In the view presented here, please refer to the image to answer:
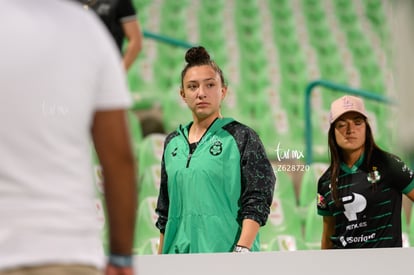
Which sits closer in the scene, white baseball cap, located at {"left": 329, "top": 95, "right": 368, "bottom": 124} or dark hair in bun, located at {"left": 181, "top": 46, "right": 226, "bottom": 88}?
dark hair in bun, located at {"left": 181, "top": 46, "right": 226, "bottom": 88}

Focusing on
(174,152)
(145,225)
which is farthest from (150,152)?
(174,152)

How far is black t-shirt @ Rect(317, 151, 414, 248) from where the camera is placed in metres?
3.25

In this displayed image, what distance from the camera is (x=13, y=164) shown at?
1.38 meters

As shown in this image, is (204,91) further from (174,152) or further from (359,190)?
(359,190)

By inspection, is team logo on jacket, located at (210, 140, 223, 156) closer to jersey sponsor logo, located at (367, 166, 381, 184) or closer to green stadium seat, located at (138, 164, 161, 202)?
green stadium seat, located at (138, 164, 161, 202)

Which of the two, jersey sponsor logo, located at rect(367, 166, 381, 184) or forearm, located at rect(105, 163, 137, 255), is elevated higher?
forearm, located at rect(105, 163, 137, 255)

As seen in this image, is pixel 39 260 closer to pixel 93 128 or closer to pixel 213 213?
pixel 93 128

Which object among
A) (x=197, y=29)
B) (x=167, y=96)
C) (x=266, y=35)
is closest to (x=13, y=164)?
(x=167, y=96)

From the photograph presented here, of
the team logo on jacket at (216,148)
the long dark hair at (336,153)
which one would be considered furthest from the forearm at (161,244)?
the long dark hair at (336,153)

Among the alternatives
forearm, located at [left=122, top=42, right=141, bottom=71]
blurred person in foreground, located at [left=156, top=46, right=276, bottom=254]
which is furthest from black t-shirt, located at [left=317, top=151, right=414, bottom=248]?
forearm, located at [left=122, top=42, right=141, bottom=71]

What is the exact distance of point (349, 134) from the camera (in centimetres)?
333

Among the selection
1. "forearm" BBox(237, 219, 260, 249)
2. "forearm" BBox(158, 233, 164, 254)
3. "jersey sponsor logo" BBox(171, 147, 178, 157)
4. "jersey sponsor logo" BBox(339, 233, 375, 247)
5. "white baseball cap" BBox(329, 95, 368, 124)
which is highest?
"white baseball cap" BBox(329, 95, 368, 124)

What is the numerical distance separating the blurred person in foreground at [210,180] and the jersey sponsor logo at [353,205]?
341 millimetres

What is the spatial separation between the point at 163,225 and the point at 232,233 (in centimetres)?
21
